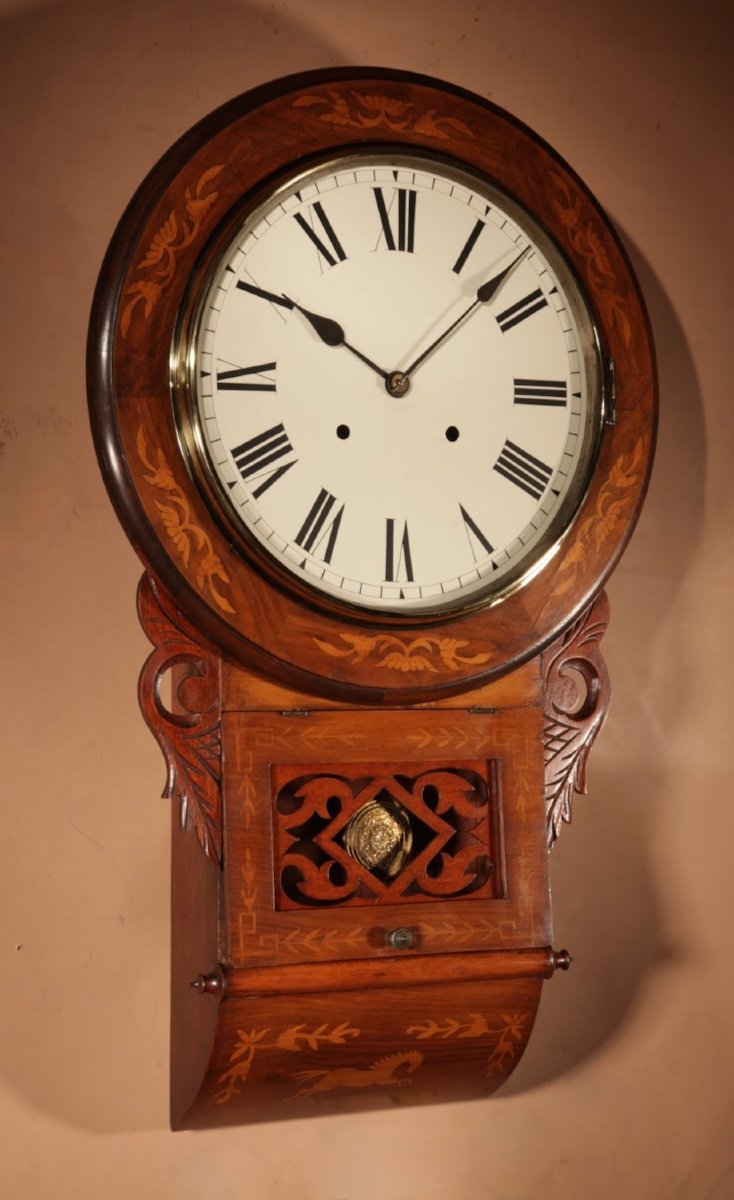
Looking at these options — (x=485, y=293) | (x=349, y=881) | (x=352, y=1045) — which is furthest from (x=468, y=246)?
(x=352, y=1045)

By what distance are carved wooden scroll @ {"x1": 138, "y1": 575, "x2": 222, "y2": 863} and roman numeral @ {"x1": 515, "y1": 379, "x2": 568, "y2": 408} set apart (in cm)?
39

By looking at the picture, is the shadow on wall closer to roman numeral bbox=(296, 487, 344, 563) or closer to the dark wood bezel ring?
the dark wood bezel ring

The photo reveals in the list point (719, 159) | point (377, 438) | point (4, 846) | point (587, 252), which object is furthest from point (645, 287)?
point (4, 846)

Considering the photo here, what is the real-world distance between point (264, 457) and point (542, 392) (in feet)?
0.95

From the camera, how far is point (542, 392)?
126 cm

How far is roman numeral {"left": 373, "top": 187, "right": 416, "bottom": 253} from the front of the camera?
1225 mm

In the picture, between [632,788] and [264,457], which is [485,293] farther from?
[632,788]

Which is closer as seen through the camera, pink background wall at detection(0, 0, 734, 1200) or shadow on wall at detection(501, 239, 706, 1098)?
pink background wall at detection(0, 0, 734, 1200)

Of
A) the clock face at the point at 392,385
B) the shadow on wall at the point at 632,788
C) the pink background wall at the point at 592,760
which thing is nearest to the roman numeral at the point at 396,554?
the clock face at the point at 392,385

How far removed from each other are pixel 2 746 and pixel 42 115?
0.68 m

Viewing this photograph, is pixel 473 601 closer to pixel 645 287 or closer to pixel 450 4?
pixel 645 287

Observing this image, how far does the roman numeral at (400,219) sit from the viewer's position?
1.22m

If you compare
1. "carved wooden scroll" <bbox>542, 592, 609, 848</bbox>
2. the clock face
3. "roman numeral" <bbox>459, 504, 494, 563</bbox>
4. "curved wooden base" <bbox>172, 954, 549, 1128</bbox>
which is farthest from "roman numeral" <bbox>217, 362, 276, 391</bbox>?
"curved wooden base" <bbox>172, 954, 549, 1128</bbox>

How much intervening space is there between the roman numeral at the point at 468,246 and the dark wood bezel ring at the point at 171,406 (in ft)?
0.17
